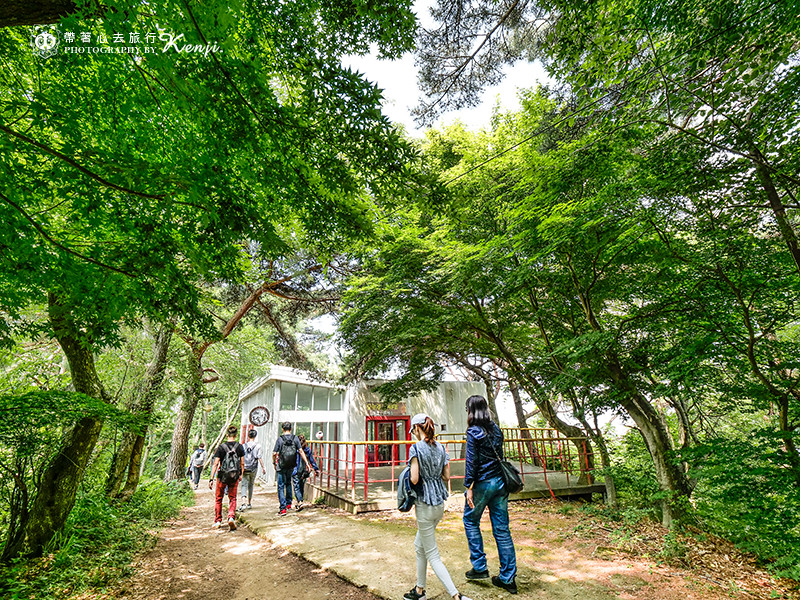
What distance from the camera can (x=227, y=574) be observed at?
163 inches

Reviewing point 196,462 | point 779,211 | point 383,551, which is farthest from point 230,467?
point 196,462

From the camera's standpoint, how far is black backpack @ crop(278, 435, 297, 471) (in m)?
7.09

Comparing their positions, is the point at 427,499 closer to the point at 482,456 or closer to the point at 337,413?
the point at 482,456

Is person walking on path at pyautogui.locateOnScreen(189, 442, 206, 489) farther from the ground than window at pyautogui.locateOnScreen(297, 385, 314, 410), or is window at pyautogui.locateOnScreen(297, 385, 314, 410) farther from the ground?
window at pyautogui.locateOnScreen(297, 385, 314, 410)

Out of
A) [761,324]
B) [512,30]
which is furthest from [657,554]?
[512,30]

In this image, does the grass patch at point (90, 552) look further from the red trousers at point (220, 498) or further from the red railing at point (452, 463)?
the red railing at point (452, 463)

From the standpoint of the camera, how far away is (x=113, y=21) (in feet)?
6.27

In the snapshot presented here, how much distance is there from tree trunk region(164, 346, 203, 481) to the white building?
361 centimetres

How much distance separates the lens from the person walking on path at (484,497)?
3.31m

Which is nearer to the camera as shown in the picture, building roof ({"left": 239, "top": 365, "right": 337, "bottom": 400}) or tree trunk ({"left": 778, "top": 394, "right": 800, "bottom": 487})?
tree trunk ({"left": 778, "top": 394, "right": 800, "bottom": 487})

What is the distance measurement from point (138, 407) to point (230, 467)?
106 inches

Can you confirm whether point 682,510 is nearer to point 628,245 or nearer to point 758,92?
point 628,245

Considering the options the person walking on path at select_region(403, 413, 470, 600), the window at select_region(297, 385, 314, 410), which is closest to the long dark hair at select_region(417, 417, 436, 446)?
the person walking on path at select_region(403, 413, 470, 600)

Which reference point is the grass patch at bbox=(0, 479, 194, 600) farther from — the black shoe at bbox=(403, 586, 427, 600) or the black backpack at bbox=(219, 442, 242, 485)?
the black shoe at bbox=(403, 586, 427, 600)
